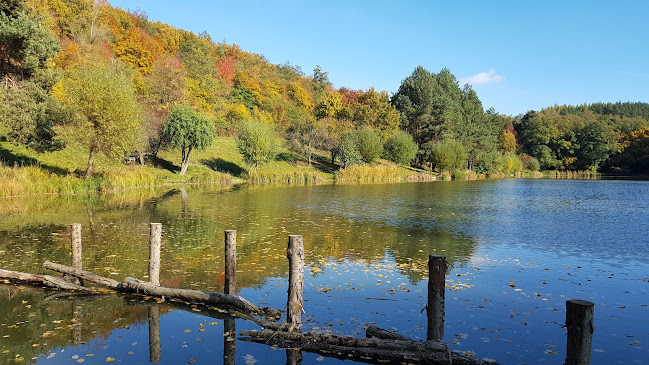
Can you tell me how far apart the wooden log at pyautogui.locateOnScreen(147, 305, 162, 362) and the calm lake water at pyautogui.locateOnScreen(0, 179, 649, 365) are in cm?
7

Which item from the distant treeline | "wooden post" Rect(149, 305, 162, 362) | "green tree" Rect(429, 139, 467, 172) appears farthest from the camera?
the distant treeline

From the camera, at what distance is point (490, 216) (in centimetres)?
2908

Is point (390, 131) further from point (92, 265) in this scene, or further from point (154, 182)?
point (92, 265)

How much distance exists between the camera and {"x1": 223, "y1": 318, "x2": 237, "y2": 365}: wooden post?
7.99m

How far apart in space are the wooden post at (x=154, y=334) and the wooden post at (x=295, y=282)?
2.63 m

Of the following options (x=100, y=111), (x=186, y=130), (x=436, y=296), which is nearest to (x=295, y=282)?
(x=436, y=296)

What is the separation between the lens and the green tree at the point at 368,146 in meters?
76.0

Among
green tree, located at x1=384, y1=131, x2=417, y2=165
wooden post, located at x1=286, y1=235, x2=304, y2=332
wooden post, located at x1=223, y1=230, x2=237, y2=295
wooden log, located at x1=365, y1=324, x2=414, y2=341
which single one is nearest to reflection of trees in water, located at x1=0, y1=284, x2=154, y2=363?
wooden post, located at x1=223, y1=230, x2=237, y2=295

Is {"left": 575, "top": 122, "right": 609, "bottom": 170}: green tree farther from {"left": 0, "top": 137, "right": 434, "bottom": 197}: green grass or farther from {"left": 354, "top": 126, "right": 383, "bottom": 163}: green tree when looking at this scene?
{"left": 354, "top": 126, "right": 383, "bottom": 163}: green tree

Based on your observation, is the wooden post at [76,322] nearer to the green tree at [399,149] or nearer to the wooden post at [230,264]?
the wooden post at [230,264]

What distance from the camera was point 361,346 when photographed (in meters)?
8.00

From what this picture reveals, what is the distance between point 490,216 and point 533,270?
589 inches

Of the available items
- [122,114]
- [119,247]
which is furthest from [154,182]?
[119,247]

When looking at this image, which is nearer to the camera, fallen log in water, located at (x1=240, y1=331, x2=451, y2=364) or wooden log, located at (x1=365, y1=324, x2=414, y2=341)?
fallen log in water, located at (x1=240, y1=331, x2=451, y2=364)
